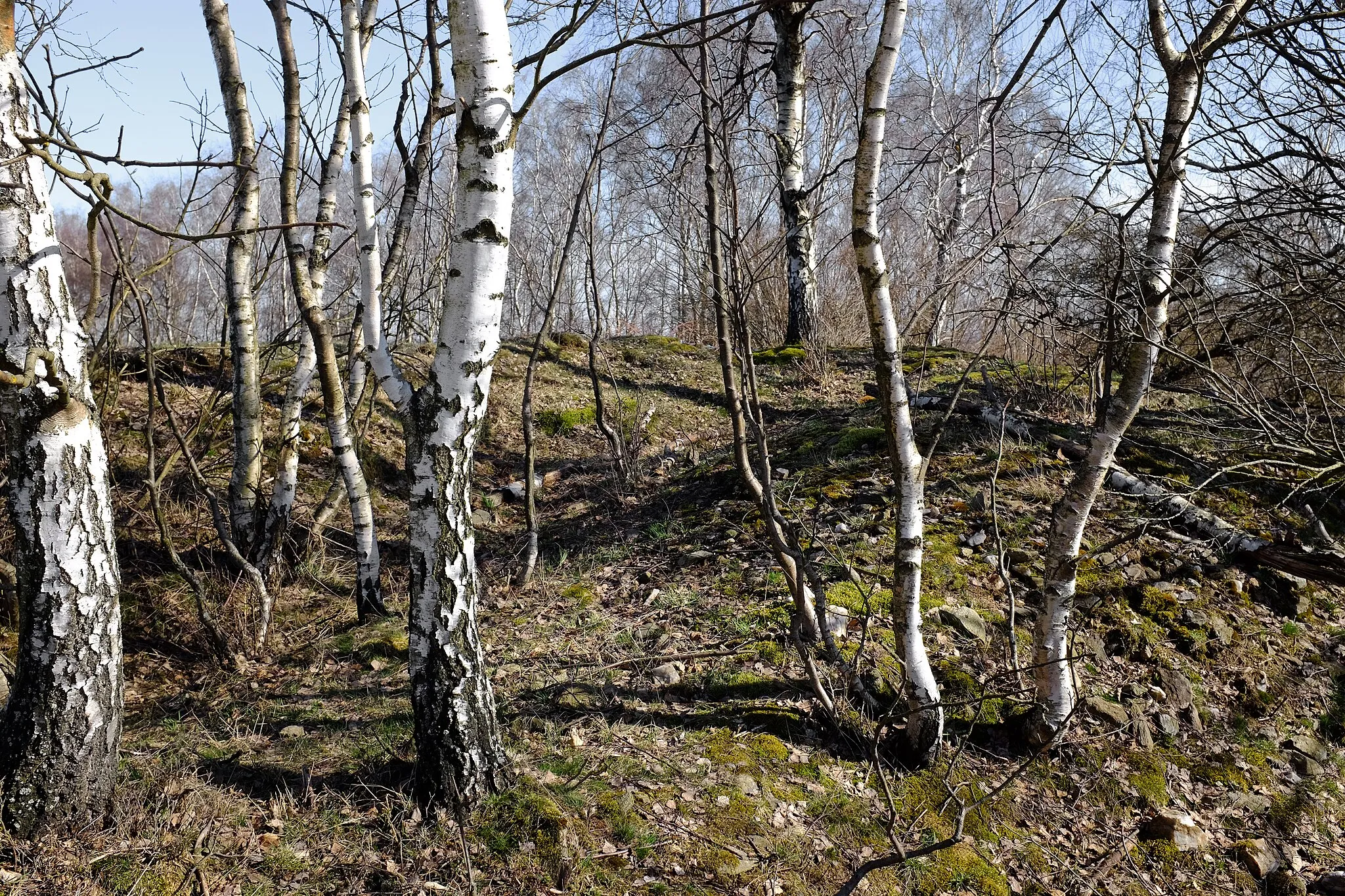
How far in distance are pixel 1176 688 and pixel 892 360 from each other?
2568 mm

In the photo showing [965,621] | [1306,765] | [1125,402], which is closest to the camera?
[1125,402]

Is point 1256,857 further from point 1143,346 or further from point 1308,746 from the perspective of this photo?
point 1143,346

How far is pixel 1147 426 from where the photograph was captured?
6.52m

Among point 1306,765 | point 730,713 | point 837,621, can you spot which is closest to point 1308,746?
point 1306,765

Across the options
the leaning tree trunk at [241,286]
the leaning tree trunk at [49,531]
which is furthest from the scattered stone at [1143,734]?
the leaning tree trunk at [241,286]

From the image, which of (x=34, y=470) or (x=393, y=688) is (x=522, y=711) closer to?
(x=393, y=688)

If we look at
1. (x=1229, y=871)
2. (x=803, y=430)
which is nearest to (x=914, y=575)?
(x=1229, y=871)

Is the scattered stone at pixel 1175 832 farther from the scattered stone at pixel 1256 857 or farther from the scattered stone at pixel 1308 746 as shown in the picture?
the scattered stone at pixel 1308 746

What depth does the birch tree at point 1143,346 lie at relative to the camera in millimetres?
2990

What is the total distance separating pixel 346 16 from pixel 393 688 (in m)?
3.21

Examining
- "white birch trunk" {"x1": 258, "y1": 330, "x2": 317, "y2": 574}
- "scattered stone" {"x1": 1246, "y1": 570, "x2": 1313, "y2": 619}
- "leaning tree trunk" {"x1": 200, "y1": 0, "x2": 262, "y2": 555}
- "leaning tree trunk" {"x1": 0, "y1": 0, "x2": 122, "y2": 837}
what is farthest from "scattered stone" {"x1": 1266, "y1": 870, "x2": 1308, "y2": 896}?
"leaning tree trunk" {"x1": 200, "y1": 0, "x2": 262, "y2": 555}

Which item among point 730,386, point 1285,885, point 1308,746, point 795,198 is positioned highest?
point 795,198

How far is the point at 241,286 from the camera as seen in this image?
4.71 m

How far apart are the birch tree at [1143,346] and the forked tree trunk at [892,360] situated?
62 cm
